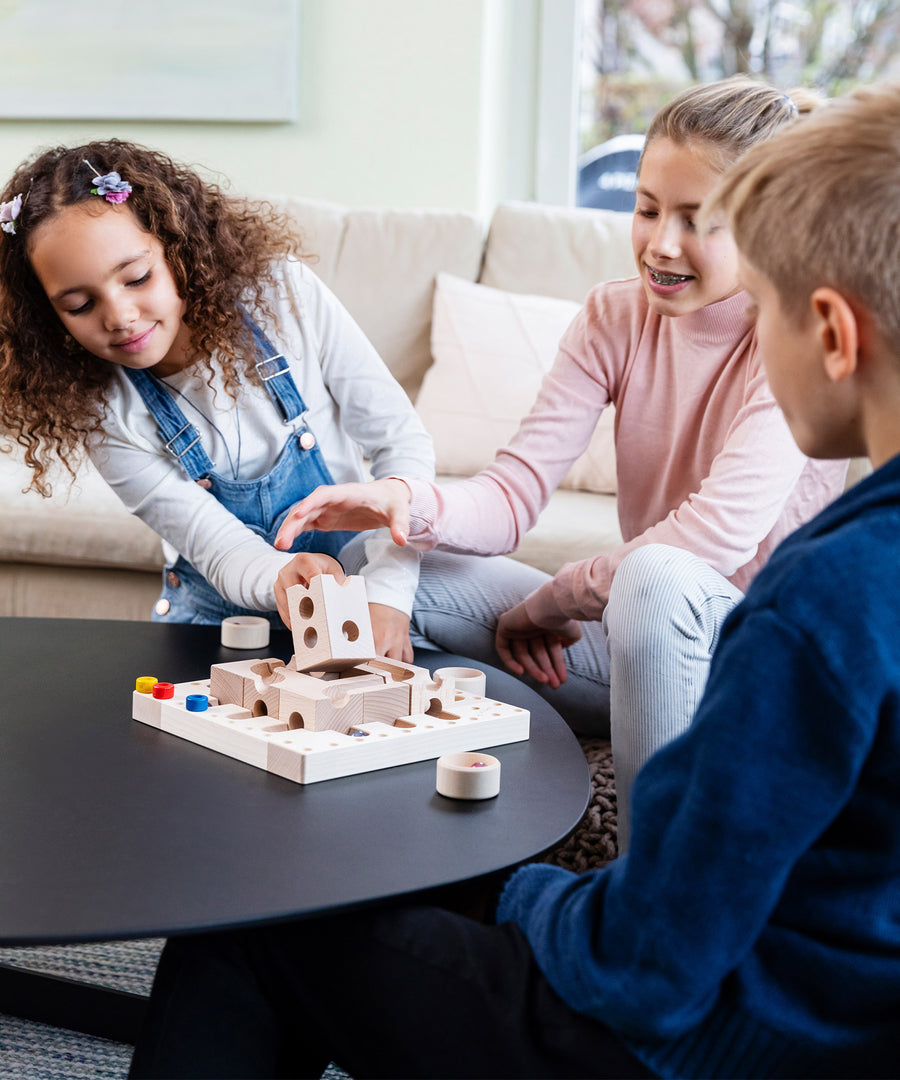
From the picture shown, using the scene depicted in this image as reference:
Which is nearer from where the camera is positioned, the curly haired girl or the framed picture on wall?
the curly haired girl

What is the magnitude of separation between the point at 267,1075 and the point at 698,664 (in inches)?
20.6

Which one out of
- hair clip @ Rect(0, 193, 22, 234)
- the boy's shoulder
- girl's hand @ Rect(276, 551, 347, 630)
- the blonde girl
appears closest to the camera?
the boy's shoulder

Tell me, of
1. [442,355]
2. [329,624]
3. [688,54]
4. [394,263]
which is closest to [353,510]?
[329,624]

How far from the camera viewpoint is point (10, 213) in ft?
4.35

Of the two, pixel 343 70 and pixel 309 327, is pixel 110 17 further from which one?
pixel 309 327

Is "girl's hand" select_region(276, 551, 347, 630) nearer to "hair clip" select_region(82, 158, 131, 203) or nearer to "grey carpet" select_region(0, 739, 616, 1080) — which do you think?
"grey carpet" select_region(0, 739, 616, 1080)

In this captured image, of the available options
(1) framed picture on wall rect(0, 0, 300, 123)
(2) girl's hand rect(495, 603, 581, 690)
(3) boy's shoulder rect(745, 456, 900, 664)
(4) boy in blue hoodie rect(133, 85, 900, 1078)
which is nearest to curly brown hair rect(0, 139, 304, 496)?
(2) girl's hand rect(495, 603, 581, 690)

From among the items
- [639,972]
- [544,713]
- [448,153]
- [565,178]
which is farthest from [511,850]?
[565,178]

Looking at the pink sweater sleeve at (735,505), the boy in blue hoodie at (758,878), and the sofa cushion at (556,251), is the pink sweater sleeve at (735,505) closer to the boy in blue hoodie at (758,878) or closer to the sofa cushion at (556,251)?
the boy in blue hoodie at (758,878)

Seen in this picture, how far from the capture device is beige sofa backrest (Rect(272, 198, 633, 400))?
239 centimetres

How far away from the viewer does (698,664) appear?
3.42ft

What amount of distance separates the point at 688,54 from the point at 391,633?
2.19 metres

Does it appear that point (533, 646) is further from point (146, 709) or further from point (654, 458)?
point (146, 709)

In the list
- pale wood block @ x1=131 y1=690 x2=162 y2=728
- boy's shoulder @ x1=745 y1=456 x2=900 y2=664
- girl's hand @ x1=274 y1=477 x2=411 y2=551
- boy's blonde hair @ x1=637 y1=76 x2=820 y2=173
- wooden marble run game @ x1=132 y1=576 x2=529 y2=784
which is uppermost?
boy's blonde hair @ x1=637 y1=76 x2=820 y2=173
